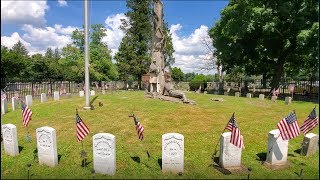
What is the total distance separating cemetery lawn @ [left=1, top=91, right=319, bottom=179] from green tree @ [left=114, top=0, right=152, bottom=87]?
2623 cm

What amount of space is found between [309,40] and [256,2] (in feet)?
19.9

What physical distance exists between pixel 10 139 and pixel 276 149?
8975 millimetres

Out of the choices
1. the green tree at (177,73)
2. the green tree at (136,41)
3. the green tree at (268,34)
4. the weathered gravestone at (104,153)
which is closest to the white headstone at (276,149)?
the weathered gravestone at (104,153)

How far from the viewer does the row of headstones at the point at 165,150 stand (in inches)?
340

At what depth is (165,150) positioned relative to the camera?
874cm

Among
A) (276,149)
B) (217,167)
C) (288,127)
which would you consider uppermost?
(288,127)

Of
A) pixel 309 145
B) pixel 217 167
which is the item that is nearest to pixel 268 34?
pixel 309 145

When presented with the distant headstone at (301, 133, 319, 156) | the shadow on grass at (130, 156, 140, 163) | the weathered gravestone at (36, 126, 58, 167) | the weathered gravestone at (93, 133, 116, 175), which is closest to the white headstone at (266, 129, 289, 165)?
the distant headstone at (301, 133, 319, 156)

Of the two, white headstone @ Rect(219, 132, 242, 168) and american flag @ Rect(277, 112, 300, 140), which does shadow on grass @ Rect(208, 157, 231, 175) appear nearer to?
white headstone @ Rect(219, 132, 242, 168)

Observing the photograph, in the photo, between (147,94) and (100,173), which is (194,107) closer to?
(147,94)

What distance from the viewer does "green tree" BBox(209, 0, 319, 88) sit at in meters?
24.9

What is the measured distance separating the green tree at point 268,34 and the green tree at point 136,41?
13.0m

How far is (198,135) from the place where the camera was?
12.2 meters

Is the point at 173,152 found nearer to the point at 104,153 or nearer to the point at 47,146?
the point at 104,153
